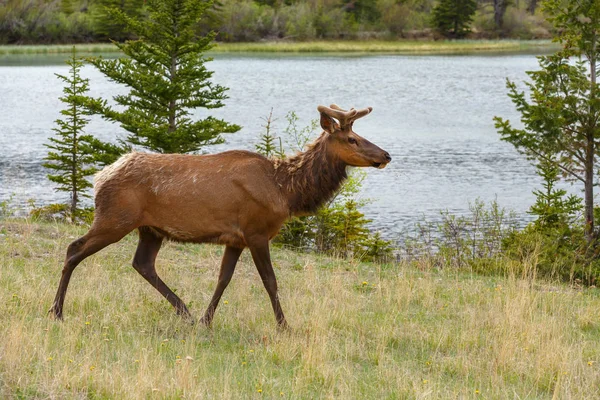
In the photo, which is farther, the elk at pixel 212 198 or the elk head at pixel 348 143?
the elk head at pixel 348 143

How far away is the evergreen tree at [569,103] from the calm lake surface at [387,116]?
5.23 metres

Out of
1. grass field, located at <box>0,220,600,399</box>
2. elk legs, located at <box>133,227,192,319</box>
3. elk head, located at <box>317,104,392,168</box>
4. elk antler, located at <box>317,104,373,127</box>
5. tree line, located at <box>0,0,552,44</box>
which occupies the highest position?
tree line, located at <box>0,0,552,44</box>

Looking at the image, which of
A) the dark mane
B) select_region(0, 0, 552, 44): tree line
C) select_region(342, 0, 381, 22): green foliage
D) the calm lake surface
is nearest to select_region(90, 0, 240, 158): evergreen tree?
the calm lake surface

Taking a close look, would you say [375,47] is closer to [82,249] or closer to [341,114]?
[341,114]

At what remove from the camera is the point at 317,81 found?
52.9 m

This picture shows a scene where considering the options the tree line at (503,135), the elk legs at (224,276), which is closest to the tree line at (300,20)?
the tree line at (503,135)

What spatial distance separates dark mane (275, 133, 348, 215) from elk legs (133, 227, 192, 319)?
1.39m

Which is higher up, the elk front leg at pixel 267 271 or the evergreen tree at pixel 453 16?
the evergreen tree at pixel 453 16

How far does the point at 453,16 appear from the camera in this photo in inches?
3996

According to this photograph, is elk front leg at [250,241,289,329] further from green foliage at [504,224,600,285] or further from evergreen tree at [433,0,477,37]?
evergreen tree at [433,0,477,37]

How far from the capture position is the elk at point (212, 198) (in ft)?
26.1

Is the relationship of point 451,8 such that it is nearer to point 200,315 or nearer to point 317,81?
point 317,81

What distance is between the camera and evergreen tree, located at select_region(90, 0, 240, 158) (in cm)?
1816

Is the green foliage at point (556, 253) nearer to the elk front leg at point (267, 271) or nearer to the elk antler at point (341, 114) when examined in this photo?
the elk antler at point (341, 114)
